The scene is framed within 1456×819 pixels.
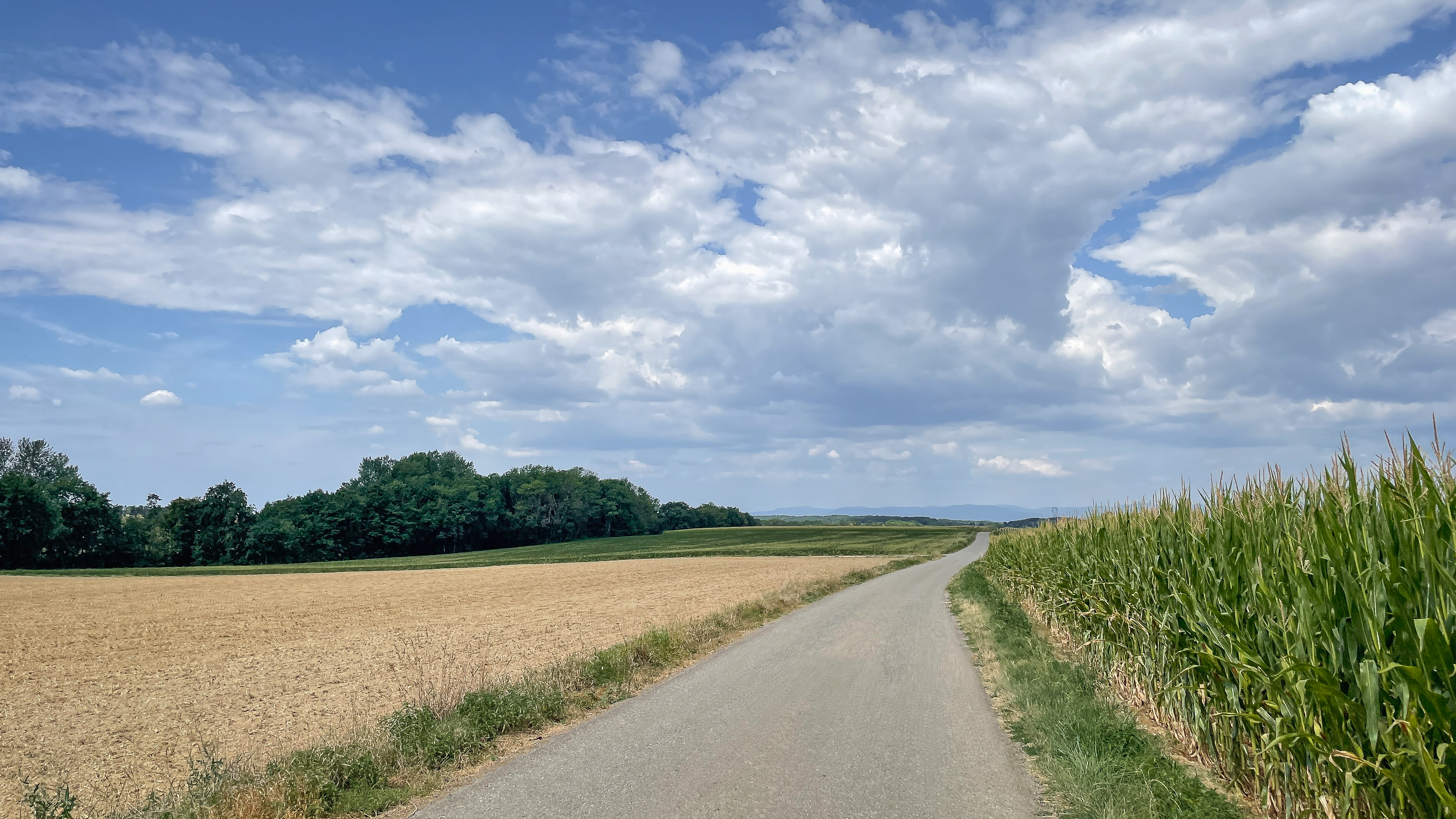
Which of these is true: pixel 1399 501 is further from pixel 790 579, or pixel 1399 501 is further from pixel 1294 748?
pixel 790 579

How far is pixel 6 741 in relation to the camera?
11.6 metres

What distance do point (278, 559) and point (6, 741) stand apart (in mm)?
103586

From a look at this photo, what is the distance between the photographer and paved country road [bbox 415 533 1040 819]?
21.9 feet

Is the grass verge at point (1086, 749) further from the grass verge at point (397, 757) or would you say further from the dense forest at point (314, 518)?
the dense forest at point (314, 518)

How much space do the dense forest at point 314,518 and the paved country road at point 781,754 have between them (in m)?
95.0

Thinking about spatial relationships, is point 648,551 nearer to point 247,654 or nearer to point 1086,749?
point 247,654

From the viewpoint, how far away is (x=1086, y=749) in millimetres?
7559

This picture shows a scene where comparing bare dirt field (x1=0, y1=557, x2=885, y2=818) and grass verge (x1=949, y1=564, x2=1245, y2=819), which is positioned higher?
grass verge (x1=949, y1=564, x2=1245, y2=819)

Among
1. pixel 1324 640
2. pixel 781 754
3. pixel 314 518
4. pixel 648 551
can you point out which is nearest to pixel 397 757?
pixel 781 754

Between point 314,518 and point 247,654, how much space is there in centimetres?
9276

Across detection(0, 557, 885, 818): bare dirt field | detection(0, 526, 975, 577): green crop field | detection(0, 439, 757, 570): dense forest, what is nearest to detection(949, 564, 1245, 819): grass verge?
detection(0, 557, 885, 818): bare dirt field

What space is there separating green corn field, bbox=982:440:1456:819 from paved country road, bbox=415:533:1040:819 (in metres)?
1.97

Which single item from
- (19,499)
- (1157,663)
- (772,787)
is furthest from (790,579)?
(19,499)

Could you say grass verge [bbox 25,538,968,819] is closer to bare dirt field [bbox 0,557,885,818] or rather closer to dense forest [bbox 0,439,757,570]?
bare dirt field [bbox 0,557,885,818]
